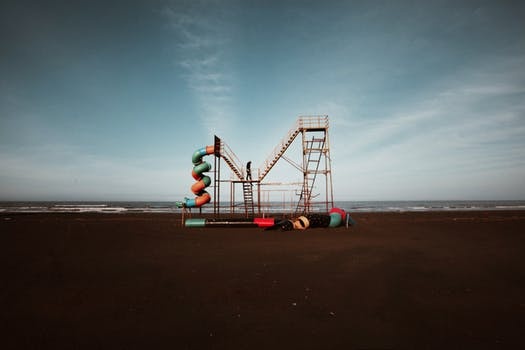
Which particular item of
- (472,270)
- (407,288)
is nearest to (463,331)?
(407,288)

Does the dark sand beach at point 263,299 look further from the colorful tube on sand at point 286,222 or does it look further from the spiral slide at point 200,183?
the spiral slide at point 200,183

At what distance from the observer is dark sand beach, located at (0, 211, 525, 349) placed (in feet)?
13.1

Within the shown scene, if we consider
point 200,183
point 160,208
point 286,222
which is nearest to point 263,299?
point 286,222

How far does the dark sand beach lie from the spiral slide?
9.55 meters

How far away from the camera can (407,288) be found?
6.07 meters

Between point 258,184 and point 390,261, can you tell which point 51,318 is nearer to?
point 390,261

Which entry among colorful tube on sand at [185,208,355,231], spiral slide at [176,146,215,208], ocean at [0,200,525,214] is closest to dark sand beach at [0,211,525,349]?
colorful tube on sand at [185,208,355,231]

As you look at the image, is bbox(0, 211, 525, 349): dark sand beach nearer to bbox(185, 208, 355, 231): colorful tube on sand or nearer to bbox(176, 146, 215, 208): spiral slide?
bbox(185, 208, 355, 231): colorful tube on sand

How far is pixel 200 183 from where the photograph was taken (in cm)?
1988

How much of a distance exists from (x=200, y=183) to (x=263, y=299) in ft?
51.0

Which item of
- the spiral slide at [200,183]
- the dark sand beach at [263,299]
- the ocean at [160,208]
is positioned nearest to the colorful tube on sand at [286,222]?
the spiral slide at [200,183]

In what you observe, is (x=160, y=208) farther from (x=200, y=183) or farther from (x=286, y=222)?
(x=286, y=222)

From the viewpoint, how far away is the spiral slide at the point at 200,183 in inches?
781

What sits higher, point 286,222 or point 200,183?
point 200,183
